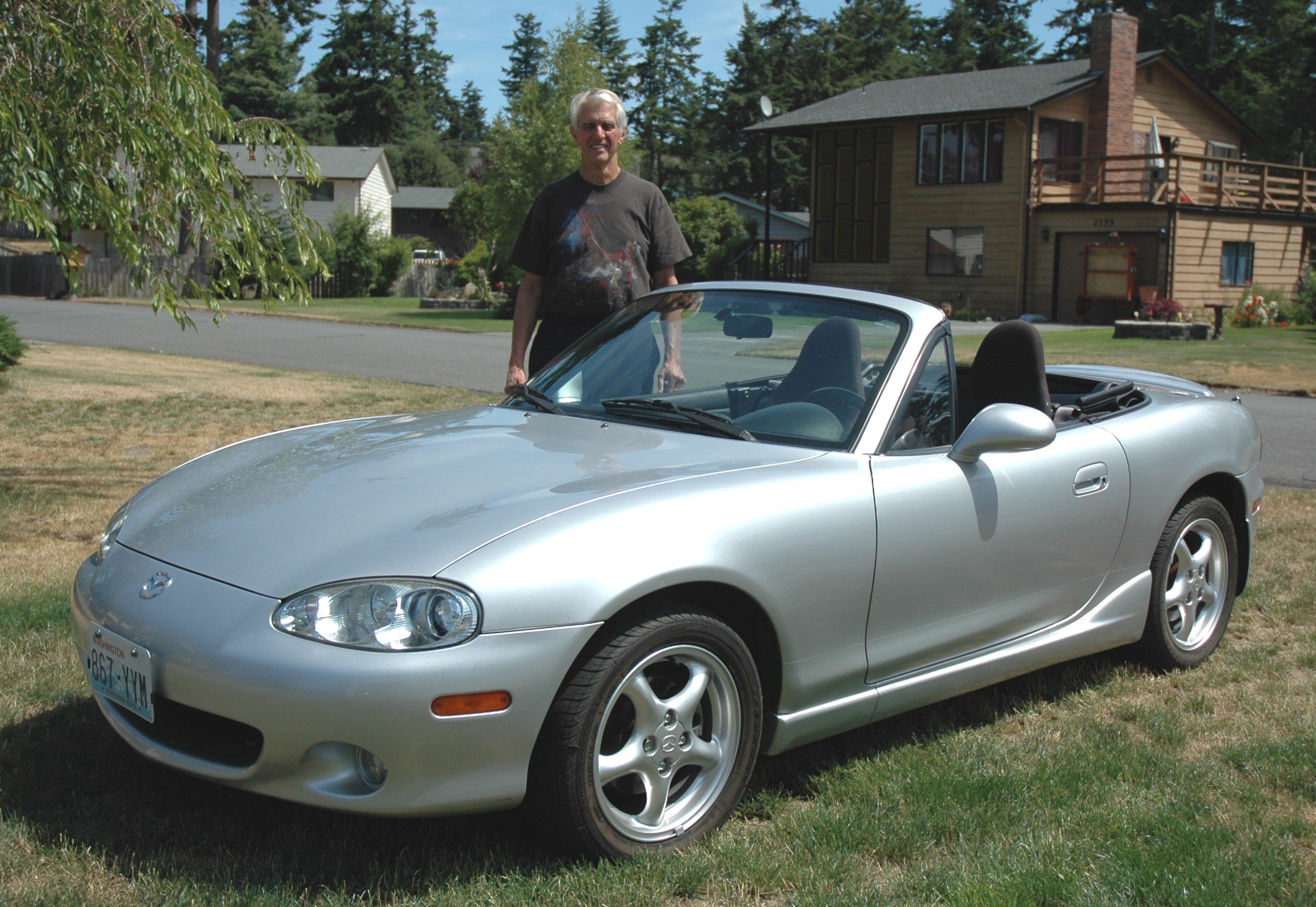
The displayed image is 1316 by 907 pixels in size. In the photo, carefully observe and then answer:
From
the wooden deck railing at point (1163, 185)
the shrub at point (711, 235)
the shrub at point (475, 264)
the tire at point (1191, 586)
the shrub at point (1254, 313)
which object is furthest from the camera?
the shrub at point (475, 264)

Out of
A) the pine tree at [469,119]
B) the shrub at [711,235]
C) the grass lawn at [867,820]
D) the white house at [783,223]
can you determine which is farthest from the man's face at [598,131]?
the pine tree at [469,119]

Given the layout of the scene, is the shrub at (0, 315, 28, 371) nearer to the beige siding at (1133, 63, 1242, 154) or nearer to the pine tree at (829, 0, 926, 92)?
the beige siding at (1133, 63, 1242, 154)

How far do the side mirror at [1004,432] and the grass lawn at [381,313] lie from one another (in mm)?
22764

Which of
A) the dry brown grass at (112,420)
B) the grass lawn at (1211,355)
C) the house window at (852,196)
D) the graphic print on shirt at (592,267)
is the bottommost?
the dry brown grass at (112,420)

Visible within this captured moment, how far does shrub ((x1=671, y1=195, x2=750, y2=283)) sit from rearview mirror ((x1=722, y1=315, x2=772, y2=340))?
31.8 meters

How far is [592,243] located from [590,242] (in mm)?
11

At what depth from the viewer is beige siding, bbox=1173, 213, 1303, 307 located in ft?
96.1

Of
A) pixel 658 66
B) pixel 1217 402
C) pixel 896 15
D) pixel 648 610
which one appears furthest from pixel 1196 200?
pixel 658 66

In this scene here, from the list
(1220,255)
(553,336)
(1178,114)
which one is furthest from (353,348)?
(1178,114)

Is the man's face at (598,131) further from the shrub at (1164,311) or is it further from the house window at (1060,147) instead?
the house window at (1060,147)

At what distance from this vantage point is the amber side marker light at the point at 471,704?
101 inches

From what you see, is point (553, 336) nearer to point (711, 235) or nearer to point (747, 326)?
point (747, 326)

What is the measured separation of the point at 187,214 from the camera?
7.11m

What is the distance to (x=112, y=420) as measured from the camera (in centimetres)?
1053
